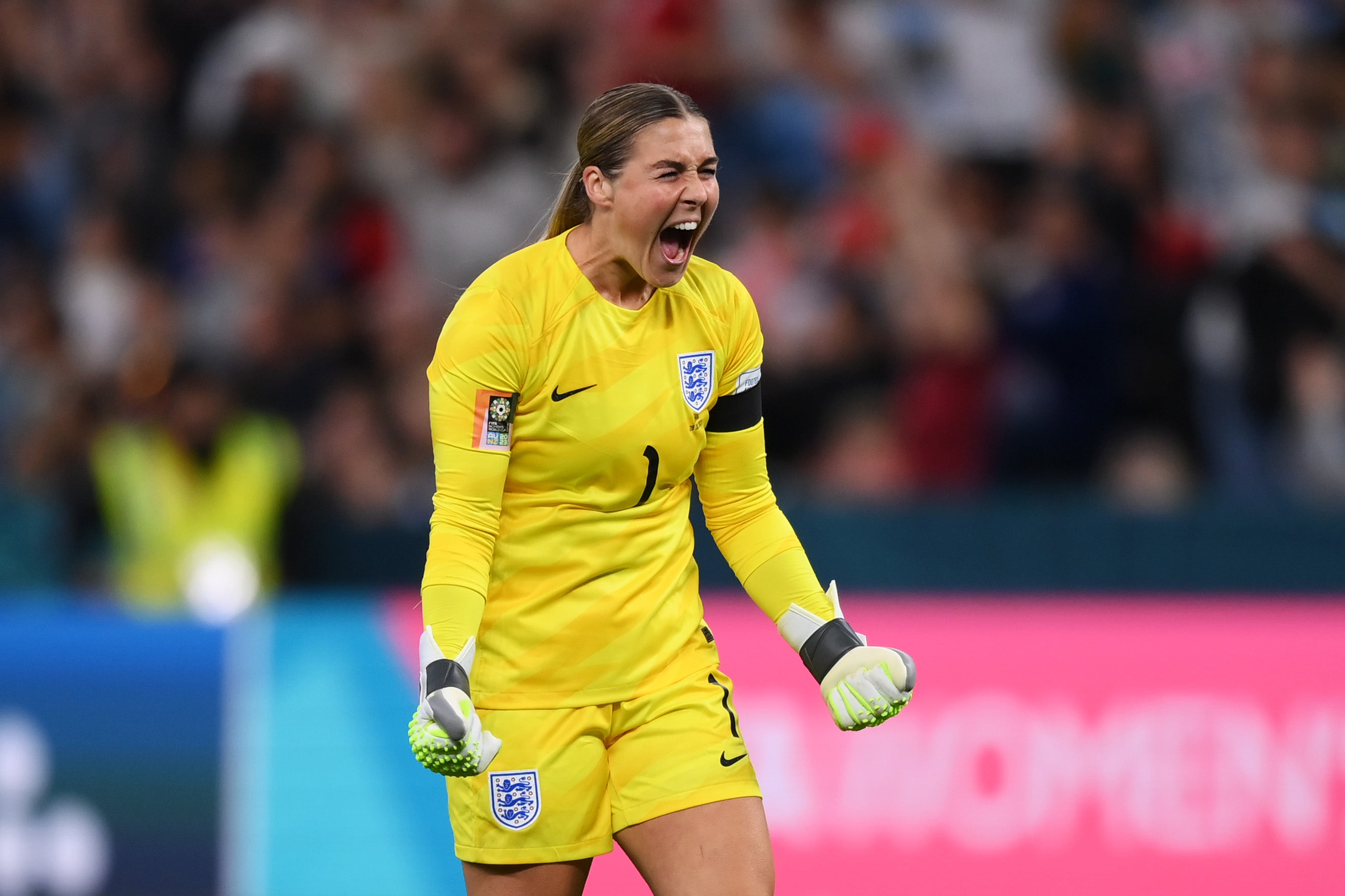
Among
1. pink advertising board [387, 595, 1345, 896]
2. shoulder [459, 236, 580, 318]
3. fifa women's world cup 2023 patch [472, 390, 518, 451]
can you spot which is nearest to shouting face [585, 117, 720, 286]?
shoulder [459, 236, 580, 318]

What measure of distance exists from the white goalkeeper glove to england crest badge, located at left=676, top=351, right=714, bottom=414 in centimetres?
54

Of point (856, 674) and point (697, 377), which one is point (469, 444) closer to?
point (697, 377)

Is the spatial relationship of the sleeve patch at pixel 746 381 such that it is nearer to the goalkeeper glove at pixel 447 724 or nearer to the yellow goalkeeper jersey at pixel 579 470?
the yellow goalkeeper jersey at pixel 579 470

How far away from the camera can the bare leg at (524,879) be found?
377 centimetres

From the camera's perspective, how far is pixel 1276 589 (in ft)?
24.4

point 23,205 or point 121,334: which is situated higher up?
point 23,205

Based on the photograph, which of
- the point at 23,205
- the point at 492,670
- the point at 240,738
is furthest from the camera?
the point at 23,205

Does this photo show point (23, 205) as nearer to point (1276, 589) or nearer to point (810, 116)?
point (810, 116)

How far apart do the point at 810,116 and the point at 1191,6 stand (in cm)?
225

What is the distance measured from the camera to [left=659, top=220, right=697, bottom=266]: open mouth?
367cm

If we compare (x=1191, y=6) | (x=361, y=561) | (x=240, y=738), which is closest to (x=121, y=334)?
(x=361, y=561)

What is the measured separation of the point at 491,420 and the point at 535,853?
89cm

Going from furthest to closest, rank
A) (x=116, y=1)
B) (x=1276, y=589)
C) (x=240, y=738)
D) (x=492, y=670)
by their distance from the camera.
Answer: (x=116, y=1) → (x=1276, y=589) → (x=240, y=738) → (x=492, y=670)

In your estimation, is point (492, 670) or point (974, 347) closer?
point (492, 670)
